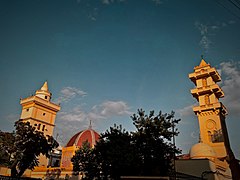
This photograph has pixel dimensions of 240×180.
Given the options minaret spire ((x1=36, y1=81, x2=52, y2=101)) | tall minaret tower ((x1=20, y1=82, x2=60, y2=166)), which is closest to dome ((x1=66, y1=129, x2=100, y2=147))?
tall minaret tower ((x1=20, y1=82, x2=60, y2=166))

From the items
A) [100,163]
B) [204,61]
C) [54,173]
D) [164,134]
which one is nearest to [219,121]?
[204,61]

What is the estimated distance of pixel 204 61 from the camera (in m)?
35.4

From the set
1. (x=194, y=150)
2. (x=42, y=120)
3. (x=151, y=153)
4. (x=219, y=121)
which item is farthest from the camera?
(x=42, y=120)

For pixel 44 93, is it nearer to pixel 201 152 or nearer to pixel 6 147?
pixel 6 147

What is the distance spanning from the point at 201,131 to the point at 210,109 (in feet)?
11.1

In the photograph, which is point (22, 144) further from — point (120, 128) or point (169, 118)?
point (169, 118)

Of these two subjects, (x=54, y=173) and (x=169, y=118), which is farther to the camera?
(x=54, y=173)

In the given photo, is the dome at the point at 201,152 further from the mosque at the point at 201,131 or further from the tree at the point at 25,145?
the tree at the point at 25,145

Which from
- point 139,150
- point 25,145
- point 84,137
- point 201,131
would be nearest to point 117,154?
point 139,150

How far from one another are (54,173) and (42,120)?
38.6 feet

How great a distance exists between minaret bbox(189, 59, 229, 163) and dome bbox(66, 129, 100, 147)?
20347mm

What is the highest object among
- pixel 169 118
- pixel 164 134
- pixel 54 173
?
pixel 169 118

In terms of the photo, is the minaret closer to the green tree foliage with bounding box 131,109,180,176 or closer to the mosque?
the mosque

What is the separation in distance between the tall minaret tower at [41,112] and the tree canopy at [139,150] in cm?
2440
